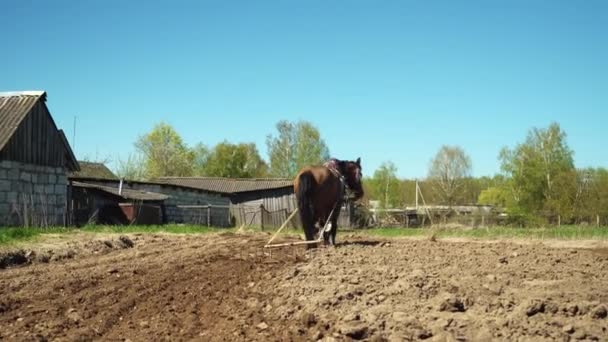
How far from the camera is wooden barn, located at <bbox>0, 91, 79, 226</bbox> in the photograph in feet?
71.8

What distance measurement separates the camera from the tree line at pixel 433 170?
44781 millimetres

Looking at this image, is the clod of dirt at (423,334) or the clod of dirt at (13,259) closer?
the clod of dirt at (423,334)

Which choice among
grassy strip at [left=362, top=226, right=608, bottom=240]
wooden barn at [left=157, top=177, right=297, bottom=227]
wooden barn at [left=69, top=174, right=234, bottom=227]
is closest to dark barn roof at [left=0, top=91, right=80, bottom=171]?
wooden barn at [left=157, top=177, right=297, bottom=227]

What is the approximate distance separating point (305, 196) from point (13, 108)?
1636 centimetres

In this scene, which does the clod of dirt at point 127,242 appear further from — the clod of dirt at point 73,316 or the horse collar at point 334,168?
the clod of dirt at point 73,316

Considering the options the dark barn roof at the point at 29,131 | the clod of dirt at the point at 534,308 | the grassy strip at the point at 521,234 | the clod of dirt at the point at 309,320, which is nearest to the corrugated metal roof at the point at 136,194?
the dark barn roof at the point at 29,131

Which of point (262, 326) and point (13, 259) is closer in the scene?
point (262, 326)

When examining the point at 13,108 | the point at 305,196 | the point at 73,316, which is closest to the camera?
the point at 73,316

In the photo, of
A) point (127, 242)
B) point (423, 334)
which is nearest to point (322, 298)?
point (423, 334)

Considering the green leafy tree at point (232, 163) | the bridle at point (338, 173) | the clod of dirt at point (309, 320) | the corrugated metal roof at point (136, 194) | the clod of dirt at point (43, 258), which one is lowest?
the clod of dirt at point (309, 320)

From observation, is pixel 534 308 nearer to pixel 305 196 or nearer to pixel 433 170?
pixel 305 196

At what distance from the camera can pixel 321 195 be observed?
12797mm

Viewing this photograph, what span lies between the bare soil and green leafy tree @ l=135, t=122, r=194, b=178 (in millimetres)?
64619

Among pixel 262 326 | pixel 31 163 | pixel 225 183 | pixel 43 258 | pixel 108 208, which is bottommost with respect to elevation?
pixel 262 326
